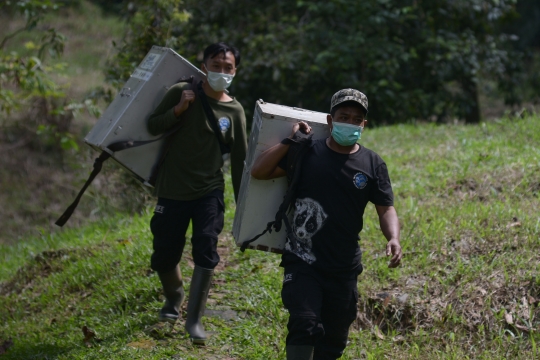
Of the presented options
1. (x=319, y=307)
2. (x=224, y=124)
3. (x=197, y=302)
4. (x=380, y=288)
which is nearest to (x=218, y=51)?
(x=224, y=124)

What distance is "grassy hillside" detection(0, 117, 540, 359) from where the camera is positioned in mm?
4797

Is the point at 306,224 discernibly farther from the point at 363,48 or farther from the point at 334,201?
the point at 363,48

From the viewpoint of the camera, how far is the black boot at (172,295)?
501cm

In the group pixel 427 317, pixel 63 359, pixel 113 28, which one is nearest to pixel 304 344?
pixel 427 317

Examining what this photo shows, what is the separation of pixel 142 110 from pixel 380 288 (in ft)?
6.77

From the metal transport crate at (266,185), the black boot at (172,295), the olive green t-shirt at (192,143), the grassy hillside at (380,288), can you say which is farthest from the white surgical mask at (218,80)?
the grassy hillside at (380,288)

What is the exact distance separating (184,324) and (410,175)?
10.7 ft

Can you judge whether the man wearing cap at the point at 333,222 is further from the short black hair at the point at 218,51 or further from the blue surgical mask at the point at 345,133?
the short black hair at the point at 218,51

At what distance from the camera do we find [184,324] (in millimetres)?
5098

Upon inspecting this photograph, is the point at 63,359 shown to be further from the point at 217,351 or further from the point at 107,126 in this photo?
the point at 107,126

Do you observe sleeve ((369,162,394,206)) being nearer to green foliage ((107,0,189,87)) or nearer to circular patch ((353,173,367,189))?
circular patch ((353,173,367,189))

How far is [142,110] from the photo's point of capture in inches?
193

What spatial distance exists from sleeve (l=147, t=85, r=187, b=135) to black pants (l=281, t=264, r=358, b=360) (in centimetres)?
139

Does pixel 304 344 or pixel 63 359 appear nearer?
pixel 304 344
